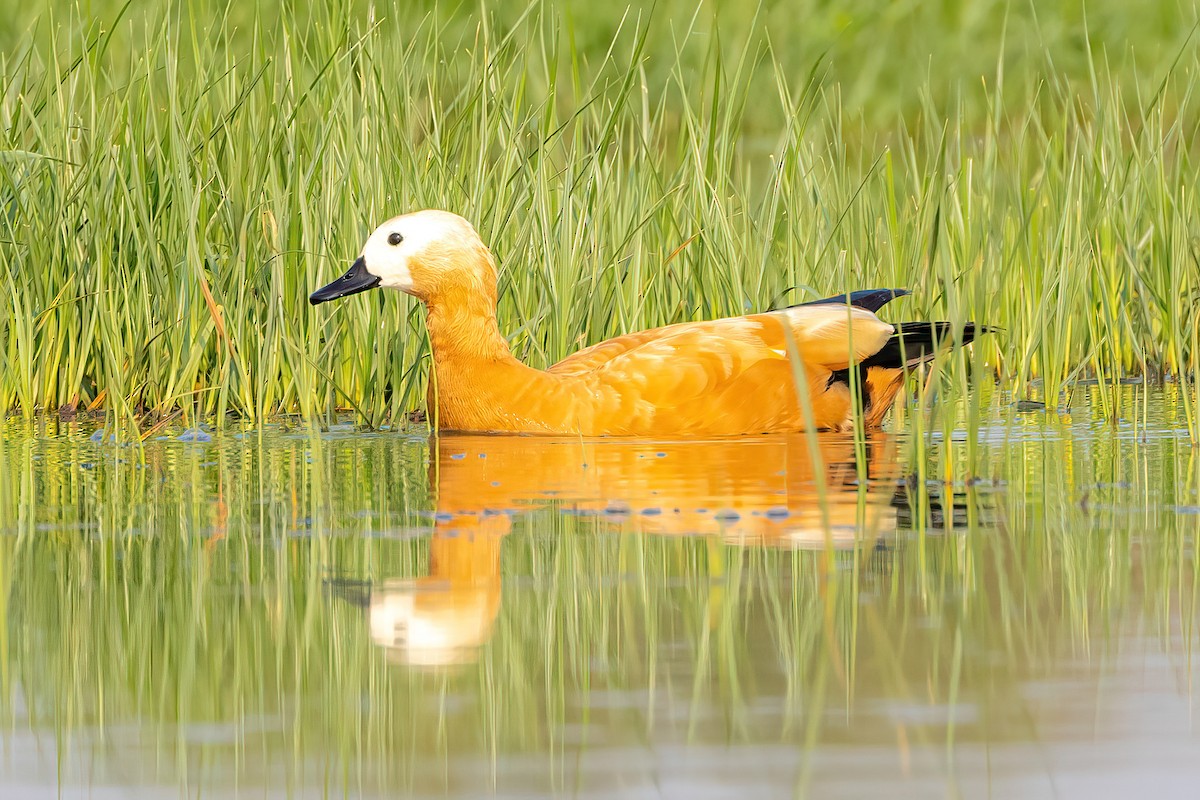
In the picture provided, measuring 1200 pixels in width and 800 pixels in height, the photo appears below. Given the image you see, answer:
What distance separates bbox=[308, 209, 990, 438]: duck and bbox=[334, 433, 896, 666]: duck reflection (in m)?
0.14

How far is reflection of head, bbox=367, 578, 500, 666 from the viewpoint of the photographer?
3.05 meters

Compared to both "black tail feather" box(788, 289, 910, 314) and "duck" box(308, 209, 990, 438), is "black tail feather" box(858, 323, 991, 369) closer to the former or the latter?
"duck" box(308, 209, 990, 438)

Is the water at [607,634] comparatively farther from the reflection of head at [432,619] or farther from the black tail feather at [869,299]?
the black tail feather at [869,299]

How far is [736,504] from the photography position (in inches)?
184

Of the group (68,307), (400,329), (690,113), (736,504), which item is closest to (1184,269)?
(690,113)

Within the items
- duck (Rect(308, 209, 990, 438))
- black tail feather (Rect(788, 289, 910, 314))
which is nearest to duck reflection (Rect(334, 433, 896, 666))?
duck (Rect(308, 209, 990, 438))

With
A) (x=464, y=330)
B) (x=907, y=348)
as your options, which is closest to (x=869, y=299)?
(x=907, y=348)

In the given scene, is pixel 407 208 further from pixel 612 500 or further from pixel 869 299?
pixel 612 500

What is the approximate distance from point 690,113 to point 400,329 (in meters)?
1.44

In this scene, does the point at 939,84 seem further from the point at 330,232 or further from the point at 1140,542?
the point at 1140,542

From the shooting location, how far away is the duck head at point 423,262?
274 inches

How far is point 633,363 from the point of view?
6668mm

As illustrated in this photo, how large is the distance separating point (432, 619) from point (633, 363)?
11.3 ft

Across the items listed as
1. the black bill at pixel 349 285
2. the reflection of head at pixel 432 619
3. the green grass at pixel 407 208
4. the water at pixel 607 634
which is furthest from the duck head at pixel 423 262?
the reflection of head at pixel 432 619
